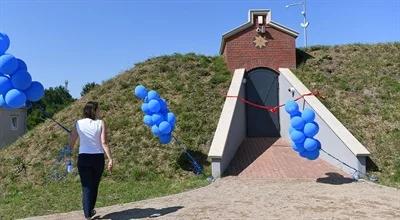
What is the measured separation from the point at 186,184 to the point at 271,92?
299 inches

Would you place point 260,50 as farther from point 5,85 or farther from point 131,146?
point 5,85

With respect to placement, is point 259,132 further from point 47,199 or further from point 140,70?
point 47,199

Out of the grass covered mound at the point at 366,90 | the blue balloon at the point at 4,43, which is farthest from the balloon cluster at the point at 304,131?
the blue balloon at the point at 4,43

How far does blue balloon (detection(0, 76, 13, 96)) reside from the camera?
7.29 metres

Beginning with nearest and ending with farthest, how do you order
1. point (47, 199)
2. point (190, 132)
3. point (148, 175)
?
point (47, 199) → point (148, 175) → point (190, 132)

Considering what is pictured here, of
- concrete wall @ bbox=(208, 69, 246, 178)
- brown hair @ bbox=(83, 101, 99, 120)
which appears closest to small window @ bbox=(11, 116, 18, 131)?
concrete wall @ bbox=(208, 69, 246, 178)

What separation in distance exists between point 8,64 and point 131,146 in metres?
6.74

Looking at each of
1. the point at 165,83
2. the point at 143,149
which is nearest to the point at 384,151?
the point at 143,149

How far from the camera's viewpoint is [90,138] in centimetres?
678

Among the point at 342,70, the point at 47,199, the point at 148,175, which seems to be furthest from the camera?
the point at 342,70

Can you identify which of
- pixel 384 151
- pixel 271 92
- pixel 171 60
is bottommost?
pixel 384 151

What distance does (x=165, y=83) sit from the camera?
1770 centimetres

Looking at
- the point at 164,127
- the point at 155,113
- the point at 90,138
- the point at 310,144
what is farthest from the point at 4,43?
the point at 310,144

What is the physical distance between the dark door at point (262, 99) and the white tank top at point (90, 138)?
10323 mm
